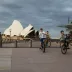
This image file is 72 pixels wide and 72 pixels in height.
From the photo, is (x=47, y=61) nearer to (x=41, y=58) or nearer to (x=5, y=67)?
(x=41, y=58)

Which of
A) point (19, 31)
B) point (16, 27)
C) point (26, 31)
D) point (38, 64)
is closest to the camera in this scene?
point (38, 64)

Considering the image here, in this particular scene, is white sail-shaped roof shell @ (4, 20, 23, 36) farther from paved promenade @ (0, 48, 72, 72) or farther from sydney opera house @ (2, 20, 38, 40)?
paved promenade @ (0, 48, 72, 72)

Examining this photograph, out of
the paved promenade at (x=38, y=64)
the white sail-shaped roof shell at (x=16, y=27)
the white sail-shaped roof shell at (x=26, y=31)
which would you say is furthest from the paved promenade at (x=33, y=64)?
the white sail-shaped roof shell at (x=16, y=27)

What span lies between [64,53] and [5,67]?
700cm

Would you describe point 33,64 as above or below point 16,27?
below

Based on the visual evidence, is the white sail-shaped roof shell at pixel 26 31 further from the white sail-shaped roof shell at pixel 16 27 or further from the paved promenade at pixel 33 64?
the paved promenade at pixel 33 64

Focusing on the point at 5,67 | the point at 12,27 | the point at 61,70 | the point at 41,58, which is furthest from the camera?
the point at 12,27

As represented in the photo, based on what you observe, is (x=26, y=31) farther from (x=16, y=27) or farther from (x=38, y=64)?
(x=38, y=64)

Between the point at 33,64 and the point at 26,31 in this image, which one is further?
the point at 26,31

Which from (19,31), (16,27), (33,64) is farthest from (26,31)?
(33,64)

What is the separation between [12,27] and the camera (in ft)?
369

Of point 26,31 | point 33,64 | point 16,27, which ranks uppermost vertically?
point 16,27

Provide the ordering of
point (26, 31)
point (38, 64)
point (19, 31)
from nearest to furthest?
1. point (38, 64)
2. point (26, 31)
3. point (19, 31)

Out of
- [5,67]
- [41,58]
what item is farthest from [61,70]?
[41,58]
